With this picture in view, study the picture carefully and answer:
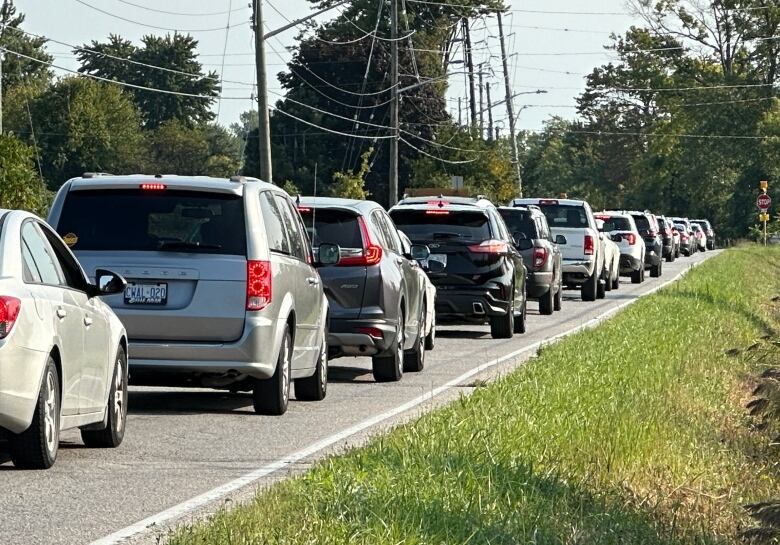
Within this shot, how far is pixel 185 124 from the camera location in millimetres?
123625

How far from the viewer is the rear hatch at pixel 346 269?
1730cm

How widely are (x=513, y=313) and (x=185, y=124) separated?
100 meters

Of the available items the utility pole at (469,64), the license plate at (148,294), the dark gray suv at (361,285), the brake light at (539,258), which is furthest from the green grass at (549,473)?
the utility pole at (469,64)

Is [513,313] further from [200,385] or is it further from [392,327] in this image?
[200,385]

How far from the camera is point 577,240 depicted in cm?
3728

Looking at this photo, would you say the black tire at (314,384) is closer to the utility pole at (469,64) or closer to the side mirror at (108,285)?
the side mirror at (108,285)

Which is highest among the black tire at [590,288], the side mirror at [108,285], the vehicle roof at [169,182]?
the vehicle roof at [169,182]

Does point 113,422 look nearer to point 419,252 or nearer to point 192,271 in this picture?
point 192,271

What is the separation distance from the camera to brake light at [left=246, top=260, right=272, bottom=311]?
1350cm

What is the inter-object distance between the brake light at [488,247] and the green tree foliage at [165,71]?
86.3 m

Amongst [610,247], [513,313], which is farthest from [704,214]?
[513,313]

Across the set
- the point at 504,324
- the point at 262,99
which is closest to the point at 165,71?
the point at 262,99

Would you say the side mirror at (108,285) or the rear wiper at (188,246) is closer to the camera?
the side mirror at (108,285)

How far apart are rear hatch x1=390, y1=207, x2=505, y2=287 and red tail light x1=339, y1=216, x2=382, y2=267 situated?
6640 millimetres
